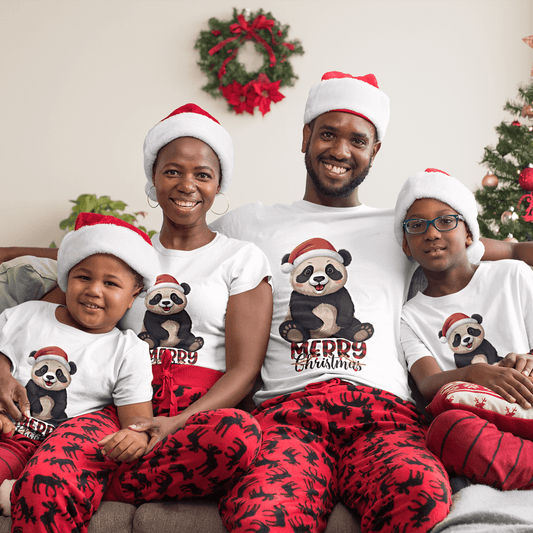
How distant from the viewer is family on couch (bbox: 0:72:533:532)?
0.99 metres

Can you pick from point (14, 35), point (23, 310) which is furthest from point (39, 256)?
point (14, 35)

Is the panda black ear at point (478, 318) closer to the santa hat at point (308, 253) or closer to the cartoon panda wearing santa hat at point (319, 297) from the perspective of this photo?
the cartoon panda wearing santa hat at point (319, 297)

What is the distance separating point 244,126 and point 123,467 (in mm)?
2586

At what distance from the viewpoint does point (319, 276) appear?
148cm

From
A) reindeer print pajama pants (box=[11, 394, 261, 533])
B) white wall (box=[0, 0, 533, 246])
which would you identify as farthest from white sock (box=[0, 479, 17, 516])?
white wall (box=[0, 0, 533, 246])

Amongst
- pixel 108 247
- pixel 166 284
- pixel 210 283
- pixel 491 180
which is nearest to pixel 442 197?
pixel 210 283

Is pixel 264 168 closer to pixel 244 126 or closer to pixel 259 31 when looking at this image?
pixel 244 126

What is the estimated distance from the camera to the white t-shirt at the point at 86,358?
49.1 inches

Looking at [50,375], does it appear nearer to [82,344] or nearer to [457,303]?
[82,344]

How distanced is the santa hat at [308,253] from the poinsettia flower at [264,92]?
1974 mm

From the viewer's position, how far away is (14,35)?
10.5ft

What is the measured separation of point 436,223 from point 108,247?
0.88m

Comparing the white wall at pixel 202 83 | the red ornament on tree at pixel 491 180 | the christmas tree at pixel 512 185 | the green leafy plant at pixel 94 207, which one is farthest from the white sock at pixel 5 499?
the white wall at pixel 202 83

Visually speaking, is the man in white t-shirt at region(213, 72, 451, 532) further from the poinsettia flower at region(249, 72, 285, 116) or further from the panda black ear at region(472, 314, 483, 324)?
the poinsettia flower at region(249, 72, 285, 116)
